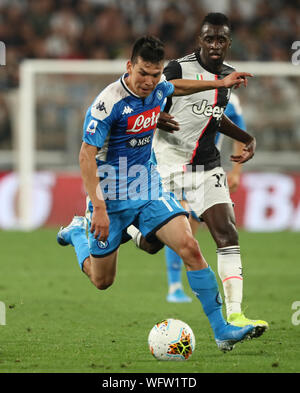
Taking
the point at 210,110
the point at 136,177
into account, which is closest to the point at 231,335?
the point at 136,177

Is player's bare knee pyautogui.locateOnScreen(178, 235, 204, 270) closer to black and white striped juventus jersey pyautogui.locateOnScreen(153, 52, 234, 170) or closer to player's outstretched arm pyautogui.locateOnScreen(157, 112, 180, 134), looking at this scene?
player's outstretched arm pyautogui.locateOnScreen(157, 112, 180, 134)

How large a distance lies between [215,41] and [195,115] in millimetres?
651

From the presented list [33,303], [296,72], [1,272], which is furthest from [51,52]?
[33,303]

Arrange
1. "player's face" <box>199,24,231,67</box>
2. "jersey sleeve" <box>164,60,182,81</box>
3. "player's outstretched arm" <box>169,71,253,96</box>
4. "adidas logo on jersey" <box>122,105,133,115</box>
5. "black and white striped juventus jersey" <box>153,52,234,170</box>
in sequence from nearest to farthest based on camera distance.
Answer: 1. "adidas logo on jersey" <box>122,105,133,115</box>
2. "player's outstretched arm" <box>169,71,253,96</box>
3. "player's face" <box>199,24,231,67</box>
4. "jersey sleeve" <box>164,60,182,81</box>
5. "black and white striped juventus jersey" <box>153,52,234,170</box>

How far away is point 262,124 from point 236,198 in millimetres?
1621

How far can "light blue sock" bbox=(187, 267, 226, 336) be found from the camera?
5.59m

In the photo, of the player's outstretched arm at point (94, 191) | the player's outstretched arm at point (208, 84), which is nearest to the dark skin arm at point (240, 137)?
the player's outstretched arm at point (208, 84)

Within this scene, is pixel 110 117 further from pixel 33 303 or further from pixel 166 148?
pixel 33 303

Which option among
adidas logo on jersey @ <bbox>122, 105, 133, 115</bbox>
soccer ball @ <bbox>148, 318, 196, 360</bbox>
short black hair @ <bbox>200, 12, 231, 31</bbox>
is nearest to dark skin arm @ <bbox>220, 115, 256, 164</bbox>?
short black hair @ <bbox>200, 12, 231, 31</bbox>

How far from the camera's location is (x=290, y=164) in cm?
1429

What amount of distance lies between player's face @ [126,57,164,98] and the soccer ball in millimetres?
1567

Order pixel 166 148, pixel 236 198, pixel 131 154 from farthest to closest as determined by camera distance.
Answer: pixel 236 198, pixel 166 148, pixel 131 154

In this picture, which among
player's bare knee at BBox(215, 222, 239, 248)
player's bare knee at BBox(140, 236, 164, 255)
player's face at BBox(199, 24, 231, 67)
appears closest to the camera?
player's bare knee at BBox(140, 236, 164, 255)

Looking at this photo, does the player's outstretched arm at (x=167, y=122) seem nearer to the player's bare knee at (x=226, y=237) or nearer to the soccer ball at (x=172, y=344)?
the player's bare knee at (x=226, y=237)
